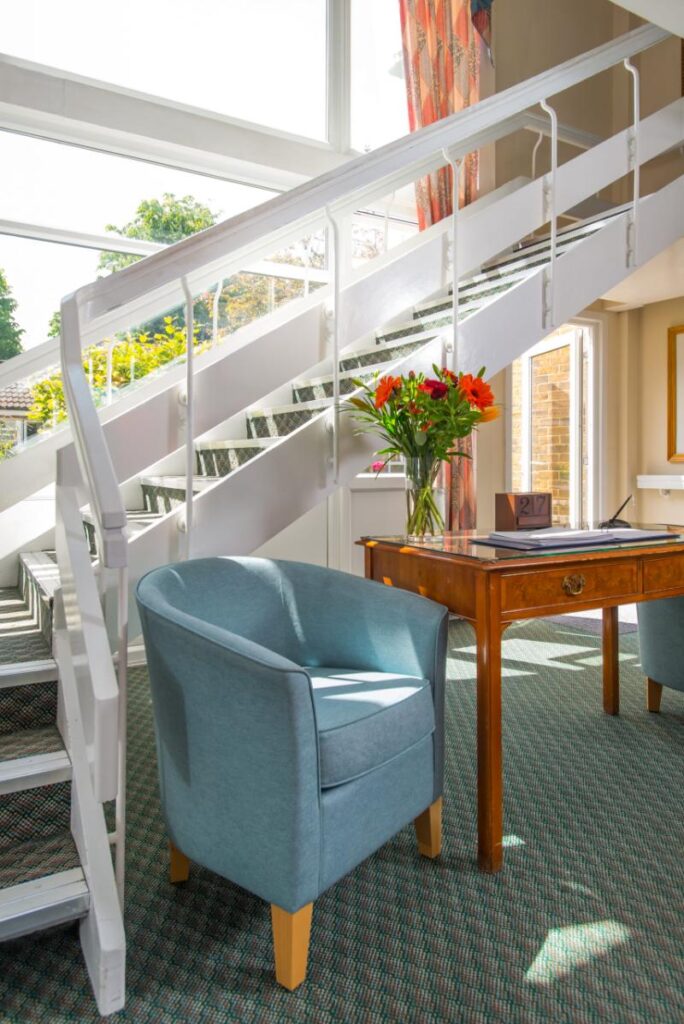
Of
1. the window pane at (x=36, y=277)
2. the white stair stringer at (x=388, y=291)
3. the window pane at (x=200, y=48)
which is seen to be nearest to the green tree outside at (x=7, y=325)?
the window pane at (x=36, y=277)

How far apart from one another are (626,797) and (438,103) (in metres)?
4.04

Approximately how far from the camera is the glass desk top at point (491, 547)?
6.13ft

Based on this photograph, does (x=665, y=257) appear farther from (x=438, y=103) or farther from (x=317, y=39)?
(x=317, y=39)

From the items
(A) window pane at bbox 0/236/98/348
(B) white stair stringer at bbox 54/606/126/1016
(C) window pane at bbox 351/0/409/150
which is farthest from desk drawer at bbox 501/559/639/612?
(C) window pane at bbox 351/0/409/150

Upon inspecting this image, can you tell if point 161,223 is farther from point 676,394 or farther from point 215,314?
point 676,394

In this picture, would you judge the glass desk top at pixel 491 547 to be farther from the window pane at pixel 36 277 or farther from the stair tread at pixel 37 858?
the window pane at pixel 36 277

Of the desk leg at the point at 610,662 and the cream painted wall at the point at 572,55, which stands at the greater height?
the cream painted wall at the point at 572,55

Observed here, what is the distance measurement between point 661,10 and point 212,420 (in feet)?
8.71

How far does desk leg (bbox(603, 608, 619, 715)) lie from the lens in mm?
2787

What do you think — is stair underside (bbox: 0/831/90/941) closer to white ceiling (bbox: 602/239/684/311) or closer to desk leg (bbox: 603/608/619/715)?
desk leg (bbox: 603/608/619/715)

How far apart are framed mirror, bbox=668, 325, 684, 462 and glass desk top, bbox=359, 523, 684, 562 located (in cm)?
365

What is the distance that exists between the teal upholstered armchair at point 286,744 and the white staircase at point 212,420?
0.44 feet

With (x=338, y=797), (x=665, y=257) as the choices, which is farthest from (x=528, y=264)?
(x=338, y=797)

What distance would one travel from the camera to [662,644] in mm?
2719
